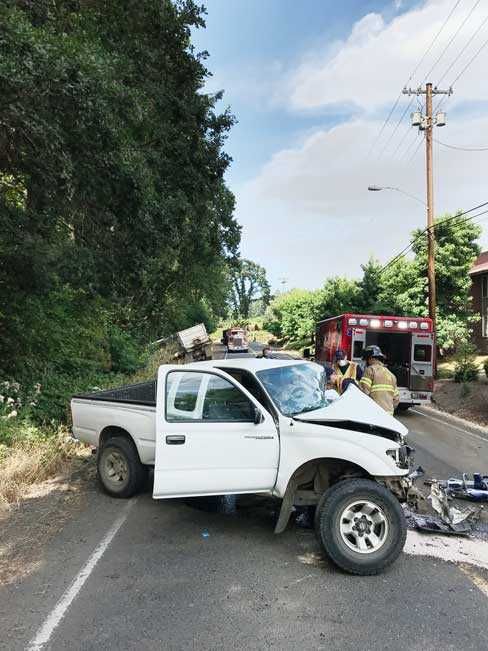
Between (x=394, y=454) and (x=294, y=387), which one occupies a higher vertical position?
(x=294, y=387)

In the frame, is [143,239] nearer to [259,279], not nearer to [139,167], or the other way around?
[139,167]

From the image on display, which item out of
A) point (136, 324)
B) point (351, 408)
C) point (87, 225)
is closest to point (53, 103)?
point (87, 225)

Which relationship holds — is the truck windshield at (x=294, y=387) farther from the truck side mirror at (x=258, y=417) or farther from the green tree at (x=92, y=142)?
the green tree at (x=92, y=142)

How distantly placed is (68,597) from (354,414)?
2.81 m

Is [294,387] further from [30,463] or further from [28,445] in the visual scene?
[28,445]

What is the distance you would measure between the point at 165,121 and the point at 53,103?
735 cm

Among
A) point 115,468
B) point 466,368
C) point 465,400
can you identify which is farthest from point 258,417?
point 466,368

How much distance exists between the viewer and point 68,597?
3906 mm

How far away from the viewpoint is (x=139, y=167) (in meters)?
9.63

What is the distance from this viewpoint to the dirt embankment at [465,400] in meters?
13.9

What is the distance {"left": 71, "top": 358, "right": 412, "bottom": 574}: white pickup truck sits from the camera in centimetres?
430

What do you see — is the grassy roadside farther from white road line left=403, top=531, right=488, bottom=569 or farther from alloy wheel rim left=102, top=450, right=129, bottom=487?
white road line left=403, top=531, right=488, bottom=569

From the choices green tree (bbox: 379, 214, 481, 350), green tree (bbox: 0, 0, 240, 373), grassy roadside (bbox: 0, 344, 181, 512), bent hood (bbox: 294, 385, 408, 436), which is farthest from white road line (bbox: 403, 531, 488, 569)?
green tree (bbox: 379, 214, 481, 350)

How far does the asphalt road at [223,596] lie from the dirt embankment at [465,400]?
989cm
